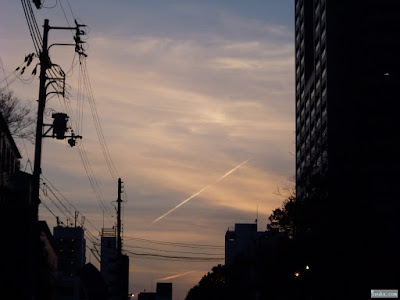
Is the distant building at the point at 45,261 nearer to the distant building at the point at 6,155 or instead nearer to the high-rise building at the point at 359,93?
the distant building at the point at 6,155

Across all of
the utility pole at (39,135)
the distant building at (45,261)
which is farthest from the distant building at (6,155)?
the utility pole at (39,135)

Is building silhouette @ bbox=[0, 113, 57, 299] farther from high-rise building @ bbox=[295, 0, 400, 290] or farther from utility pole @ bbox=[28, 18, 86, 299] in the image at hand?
high-rise building @ bbox=[295, 0, 400, 290]

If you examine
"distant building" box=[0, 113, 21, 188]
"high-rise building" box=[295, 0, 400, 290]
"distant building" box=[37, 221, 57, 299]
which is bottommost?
"distant building" box=[37, 221, 57, 299]

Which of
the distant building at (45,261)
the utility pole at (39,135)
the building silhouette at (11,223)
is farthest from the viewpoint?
the distant building at (45,261)

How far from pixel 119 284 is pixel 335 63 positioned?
86779 mm

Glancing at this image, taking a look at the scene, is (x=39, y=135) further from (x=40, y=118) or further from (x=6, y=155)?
(x=6, y=155)

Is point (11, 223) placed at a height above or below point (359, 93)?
below

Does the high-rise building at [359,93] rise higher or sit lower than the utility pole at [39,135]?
higher

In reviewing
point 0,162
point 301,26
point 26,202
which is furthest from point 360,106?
point 0,162

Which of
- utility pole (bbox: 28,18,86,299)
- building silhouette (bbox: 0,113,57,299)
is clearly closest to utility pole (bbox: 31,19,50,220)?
utility pole (bbox: 28,18,86,299)

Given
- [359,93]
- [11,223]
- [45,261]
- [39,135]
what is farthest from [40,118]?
[359,93]

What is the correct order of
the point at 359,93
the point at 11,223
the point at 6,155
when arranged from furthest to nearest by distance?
the point at 359,93, the point at 6,155, the point at 11,223

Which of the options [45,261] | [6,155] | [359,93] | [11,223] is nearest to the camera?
[11,223]

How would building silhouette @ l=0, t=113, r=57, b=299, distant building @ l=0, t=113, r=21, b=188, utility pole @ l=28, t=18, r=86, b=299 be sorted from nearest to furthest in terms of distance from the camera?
utility pole @ l=28, t=18, r=86, b=299 < building silhouette @ l=0, t=113, r=57, b=299 < distant building @ l=0, t=113, r=21, b=188
